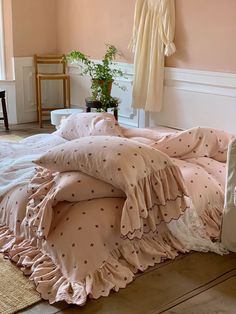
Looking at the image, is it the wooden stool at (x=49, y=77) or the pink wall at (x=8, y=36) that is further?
the wooden stool at (x=49, y=77)

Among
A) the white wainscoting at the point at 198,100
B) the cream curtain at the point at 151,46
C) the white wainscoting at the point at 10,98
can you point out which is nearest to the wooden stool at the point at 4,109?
the white wainscoting at the point at 10,98

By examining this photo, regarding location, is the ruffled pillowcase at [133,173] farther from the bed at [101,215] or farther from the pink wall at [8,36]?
the pink wall at [8,36]

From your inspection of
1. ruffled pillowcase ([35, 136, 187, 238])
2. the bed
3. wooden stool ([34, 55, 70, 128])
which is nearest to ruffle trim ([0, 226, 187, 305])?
the bed

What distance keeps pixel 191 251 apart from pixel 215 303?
480 millimetres

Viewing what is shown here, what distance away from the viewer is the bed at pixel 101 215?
216 centimetres

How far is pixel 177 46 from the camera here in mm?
4492

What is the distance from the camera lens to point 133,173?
2246 millimetres

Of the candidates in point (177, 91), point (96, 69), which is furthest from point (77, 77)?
point (177, 91)

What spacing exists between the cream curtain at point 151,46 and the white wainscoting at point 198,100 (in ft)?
0.41

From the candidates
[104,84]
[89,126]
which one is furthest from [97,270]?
[104,84]

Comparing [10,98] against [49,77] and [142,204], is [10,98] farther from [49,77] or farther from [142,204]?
[142,204]

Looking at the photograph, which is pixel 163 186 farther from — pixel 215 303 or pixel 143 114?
pixel 143 114

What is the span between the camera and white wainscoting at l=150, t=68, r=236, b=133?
4125mm

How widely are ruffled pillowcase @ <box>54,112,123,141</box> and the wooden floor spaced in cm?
111
